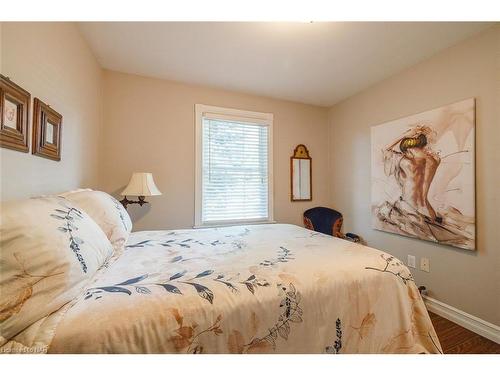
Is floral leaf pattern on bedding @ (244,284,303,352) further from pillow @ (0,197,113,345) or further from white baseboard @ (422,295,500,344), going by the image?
white baseboard @ (422,295,500,344)

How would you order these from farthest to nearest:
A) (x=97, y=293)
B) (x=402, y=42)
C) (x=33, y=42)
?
(x=402, y=42)
(x=33, y=42)
(x=97, y=293)

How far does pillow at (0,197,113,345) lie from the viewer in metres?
0.59

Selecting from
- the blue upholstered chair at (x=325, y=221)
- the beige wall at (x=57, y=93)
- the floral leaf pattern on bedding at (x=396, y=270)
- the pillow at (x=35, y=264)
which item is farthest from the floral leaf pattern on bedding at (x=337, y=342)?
the blue upholstered chair at (x=325, y=221)

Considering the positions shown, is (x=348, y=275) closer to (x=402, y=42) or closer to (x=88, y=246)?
(x=88, y=246)

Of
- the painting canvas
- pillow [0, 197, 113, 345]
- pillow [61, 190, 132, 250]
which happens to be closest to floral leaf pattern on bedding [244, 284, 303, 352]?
pillow [0, 197, 113, 345]

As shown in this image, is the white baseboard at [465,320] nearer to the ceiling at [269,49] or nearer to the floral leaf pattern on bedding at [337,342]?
the floral leaf pattern on bedding at [337,342]

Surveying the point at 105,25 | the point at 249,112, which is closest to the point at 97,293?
the point at 105,25

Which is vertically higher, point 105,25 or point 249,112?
point 105,25

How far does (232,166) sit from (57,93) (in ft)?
5.74

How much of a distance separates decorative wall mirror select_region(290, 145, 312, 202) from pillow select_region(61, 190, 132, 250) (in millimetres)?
2258

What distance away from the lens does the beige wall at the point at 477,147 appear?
1.64 meters

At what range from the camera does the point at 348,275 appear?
3.27 feet

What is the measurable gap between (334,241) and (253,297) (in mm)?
879

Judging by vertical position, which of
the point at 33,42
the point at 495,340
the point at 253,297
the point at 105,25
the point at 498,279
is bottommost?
the point at 495,340
